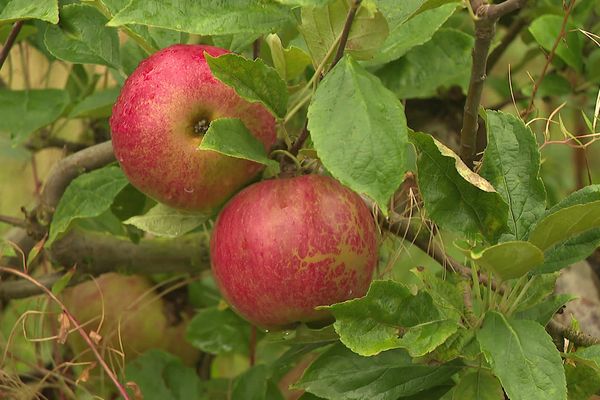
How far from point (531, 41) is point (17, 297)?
0.68m

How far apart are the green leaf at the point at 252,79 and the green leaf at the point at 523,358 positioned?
23 cm

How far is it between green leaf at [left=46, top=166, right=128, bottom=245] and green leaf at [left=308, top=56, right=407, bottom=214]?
32 cm

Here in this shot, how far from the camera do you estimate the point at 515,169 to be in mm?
779

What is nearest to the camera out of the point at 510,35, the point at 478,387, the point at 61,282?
the point at 478,387

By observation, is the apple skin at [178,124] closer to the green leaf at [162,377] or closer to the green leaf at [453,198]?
the green leaf at [453,198]

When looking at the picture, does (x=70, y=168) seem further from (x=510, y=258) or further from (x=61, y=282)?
(x=510, y=258)

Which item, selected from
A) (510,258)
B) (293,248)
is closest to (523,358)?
(510,258)

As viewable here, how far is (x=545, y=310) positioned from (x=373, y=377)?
0.48 feet

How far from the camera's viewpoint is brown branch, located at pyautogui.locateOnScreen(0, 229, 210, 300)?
1.08 m

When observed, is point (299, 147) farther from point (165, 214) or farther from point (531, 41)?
point (531, 41)

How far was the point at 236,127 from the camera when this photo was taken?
2.56ft

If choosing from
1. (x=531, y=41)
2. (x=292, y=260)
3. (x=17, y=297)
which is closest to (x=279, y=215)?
(x=292, y=260)

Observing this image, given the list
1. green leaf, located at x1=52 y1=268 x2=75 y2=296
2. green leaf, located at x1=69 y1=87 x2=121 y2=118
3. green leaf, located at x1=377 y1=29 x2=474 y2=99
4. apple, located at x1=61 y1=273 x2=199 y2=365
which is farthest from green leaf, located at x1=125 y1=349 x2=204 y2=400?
green leaf, located at x1=377 y1=29 x2=474 y2=99

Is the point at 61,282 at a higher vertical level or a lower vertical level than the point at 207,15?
lower
